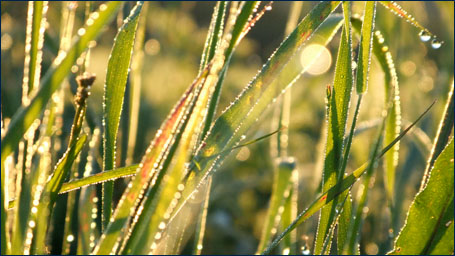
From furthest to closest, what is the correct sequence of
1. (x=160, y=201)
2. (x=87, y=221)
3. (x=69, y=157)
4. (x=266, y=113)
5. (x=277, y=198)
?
(x=266, y=113)
(x=277, y=198)
(x=87, y=221)
(x=69, y=157)
(x=160, y=201)

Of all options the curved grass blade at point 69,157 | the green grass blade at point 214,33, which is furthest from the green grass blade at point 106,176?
the green grass blade at point 214,33

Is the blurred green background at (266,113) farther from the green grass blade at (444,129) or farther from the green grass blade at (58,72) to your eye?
the green grass blade at (58,72)

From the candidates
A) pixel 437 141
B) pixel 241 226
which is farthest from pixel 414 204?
pixel 241 226

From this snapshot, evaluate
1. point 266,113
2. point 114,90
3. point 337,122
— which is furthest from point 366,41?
point 266,113

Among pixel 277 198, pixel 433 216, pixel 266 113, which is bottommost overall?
pixel 433 216

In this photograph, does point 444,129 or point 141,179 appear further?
point 444,129

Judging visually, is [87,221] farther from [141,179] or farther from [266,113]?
[266,113]

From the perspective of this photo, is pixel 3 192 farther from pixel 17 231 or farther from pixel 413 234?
pixel 413 234
